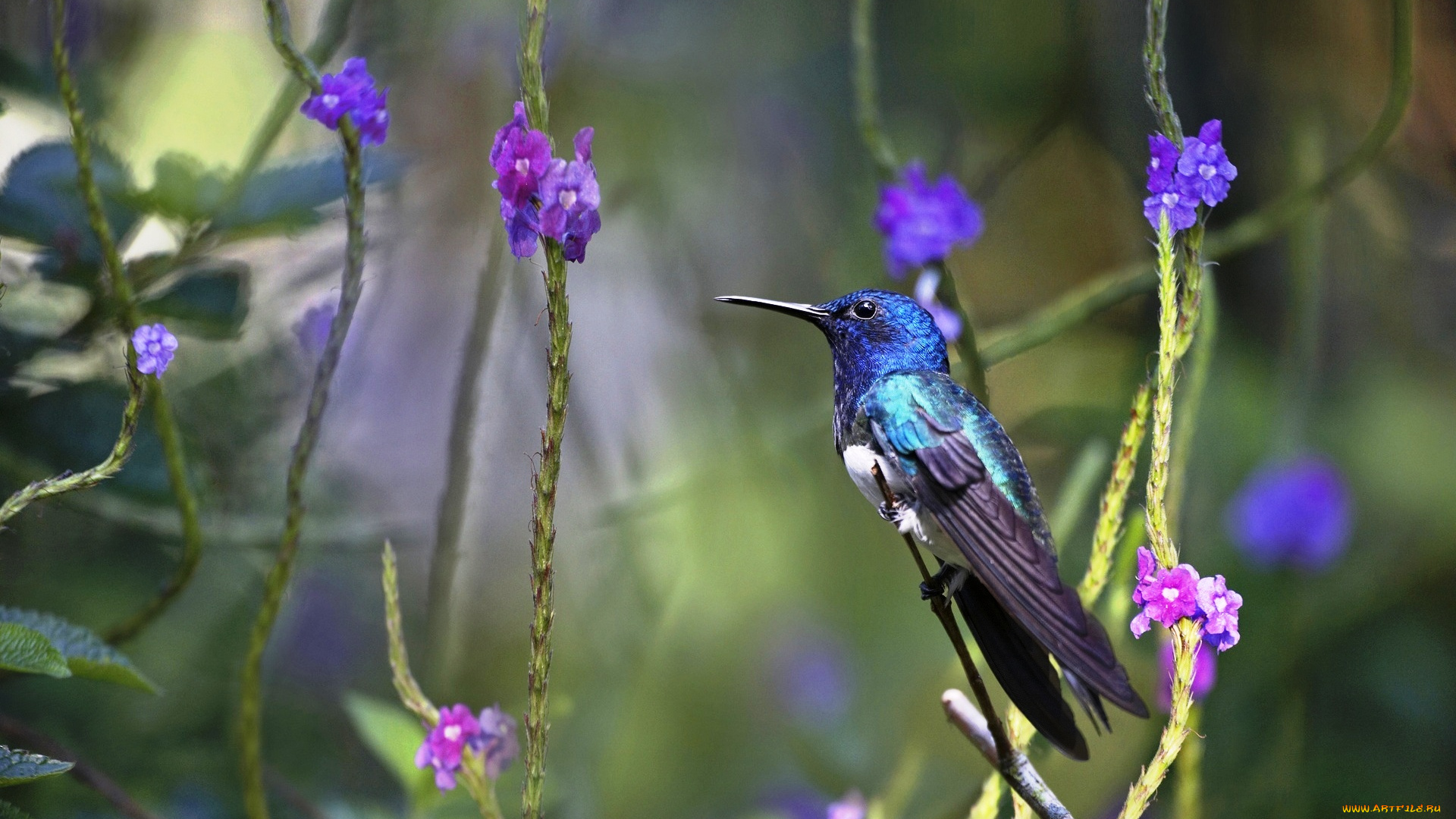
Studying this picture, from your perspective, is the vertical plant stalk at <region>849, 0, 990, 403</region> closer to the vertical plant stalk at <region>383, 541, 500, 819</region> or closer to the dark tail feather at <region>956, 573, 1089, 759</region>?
the dark tail feather at <region>956, 573, 1089, 759</region>

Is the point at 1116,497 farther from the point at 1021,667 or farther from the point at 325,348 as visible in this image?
the point at 325,348

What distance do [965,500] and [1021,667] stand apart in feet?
0.41

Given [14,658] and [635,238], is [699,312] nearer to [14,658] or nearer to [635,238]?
[635,238]

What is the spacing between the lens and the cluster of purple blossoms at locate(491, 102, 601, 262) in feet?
2.15

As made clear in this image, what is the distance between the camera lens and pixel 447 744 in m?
0.82

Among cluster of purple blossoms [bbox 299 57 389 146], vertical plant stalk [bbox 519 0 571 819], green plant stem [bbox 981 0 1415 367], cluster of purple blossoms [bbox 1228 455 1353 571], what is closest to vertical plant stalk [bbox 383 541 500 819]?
vertical plant stalk [bbox 519 0 571 819]

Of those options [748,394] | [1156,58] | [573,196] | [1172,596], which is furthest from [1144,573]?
[748,394]

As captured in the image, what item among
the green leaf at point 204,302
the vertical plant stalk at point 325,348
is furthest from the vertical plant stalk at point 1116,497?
the green leaf at point 204,302

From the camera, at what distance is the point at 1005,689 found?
79 cm

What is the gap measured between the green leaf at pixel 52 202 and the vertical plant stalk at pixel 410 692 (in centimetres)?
61

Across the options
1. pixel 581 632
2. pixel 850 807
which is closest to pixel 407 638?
pixel 581 632

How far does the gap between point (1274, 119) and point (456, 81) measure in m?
1.93

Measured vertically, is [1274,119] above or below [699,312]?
above

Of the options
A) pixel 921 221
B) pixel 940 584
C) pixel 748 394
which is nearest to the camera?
pixel 940 584
